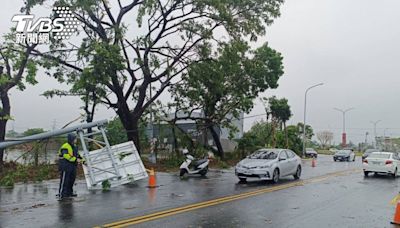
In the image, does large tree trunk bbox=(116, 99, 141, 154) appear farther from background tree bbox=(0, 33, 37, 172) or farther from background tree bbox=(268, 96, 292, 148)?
background tree bbox=(268, 96, 292, 148)

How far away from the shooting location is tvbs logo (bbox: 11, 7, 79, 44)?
2123cm

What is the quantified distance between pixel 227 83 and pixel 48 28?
1405 centimetres

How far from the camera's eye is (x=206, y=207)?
36.2 ft

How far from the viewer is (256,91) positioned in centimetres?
3534

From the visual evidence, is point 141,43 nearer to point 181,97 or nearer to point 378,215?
point 181,97

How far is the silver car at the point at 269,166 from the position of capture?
17516 millimetres

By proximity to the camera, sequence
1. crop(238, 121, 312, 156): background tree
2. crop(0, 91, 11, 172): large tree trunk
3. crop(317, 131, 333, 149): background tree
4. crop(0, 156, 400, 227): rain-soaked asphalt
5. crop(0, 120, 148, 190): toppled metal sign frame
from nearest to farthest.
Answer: crop(0, 156, 400, 227): rain-soaked asphalt < crop(0, 120, 148, 190): toppled metal sign frame < crop(0, 91, 11, 172): large tree trunk < crop(238, 121, 312, 156): background tree < crop(317, 131, 333, 149): background tree

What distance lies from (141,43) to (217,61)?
4410 millimetres

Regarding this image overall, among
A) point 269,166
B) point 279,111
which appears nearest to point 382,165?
point 269,166

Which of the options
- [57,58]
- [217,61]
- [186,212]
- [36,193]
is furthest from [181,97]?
[186,212]

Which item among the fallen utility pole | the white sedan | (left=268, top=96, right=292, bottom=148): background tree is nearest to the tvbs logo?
the fallen utility pole

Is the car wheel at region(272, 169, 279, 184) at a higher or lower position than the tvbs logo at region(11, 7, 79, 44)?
lower

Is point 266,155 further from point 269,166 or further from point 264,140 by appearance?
point 264,140

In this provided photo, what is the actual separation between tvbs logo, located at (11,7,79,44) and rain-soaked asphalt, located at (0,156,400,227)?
8.18m
